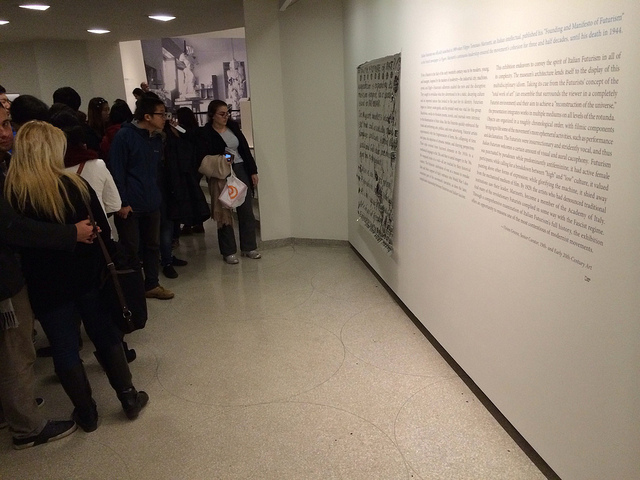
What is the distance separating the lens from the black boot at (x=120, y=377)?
7.73 ft

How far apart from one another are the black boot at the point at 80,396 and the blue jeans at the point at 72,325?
0.04m

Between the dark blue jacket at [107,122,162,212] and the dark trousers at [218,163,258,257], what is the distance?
113 cm

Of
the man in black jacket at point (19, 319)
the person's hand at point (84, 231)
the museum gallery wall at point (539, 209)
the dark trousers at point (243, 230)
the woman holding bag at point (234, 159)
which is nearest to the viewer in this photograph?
the museum gallery wall at point (539, 209)

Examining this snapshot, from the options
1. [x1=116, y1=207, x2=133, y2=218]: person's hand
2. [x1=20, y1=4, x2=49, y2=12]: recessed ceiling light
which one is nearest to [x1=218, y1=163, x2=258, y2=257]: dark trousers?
[x1=116, y1=207, x2=133, y2=218]: person's hand

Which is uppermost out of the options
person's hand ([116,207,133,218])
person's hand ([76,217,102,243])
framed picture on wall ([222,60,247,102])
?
framed picture on wall ([222,60,247,102])

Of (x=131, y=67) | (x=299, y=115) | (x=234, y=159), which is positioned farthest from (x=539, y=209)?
(x=131, y=67)

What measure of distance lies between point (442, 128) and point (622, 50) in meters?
1.23

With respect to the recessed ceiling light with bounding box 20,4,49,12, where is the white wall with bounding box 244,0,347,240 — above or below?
below

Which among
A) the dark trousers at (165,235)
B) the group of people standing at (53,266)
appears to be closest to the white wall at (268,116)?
the dark trousers at (165,235)

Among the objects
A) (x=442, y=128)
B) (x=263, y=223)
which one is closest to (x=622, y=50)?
(x=442, y=128)

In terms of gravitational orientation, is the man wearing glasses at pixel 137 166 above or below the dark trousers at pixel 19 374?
above

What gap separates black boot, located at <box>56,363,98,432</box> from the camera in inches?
89.0

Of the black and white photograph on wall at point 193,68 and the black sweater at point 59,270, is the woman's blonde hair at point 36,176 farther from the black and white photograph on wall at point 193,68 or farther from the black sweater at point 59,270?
the black and white photograph on wall at point 193,68

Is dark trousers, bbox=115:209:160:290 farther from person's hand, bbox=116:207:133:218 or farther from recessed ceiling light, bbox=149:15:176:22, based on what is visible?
recessed ceiling light, bbox=149:15:176:22
